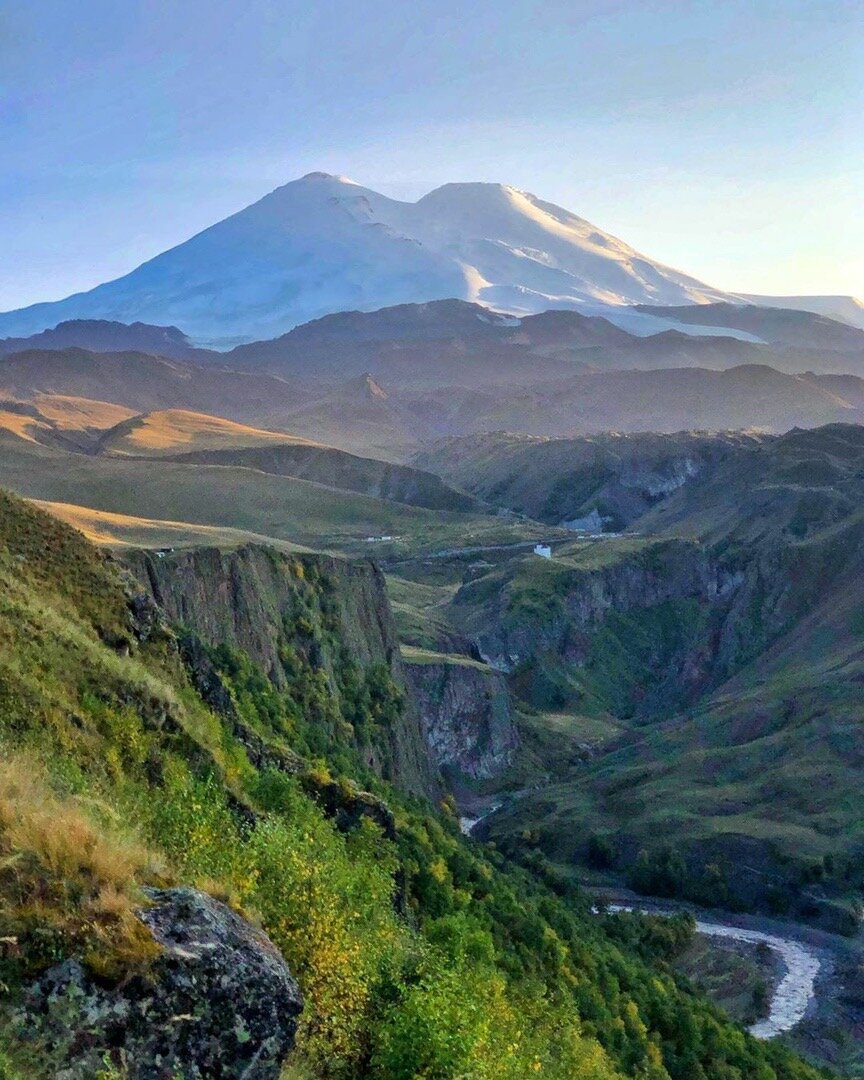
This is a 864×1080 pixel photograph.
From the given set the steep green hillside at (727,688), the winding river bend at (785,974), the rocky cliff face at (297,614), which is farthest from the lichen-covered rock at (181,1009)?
the steep green hillside at (727,688)

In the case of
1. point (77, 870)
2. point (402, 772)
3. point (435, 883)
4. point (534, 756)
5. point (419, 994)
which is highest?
point (77, 870)

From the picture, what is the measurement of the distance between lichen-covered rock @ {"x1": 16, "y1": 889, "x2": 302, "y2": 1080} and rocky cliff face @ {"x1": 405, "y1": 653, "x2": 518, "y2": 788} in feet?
173

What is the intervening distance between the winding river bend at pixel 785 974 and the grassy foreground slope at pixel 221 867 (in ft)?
49.5

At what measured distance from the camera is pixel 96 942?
739cm

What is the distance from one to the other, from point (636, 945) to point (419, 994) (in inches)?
1128

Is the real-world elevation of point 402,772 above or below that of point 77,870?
below

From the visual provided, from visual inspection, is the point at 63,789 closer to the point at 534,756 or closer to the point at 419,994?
the point at 419,994

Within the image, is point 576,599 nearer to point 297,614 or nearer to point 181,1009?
point 297,614

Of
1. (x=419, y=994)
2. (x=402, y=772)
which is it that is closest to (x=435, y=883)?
(x=419, y=994)

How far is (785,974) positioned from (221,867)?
34.7 meters

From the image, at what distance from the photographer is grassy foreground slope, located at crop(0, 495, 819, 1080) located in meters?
7.77

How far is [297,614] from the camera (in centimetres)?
3759

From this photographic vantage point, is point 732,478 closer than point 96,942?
No

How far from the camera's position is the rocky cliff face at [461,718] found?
61.5m
